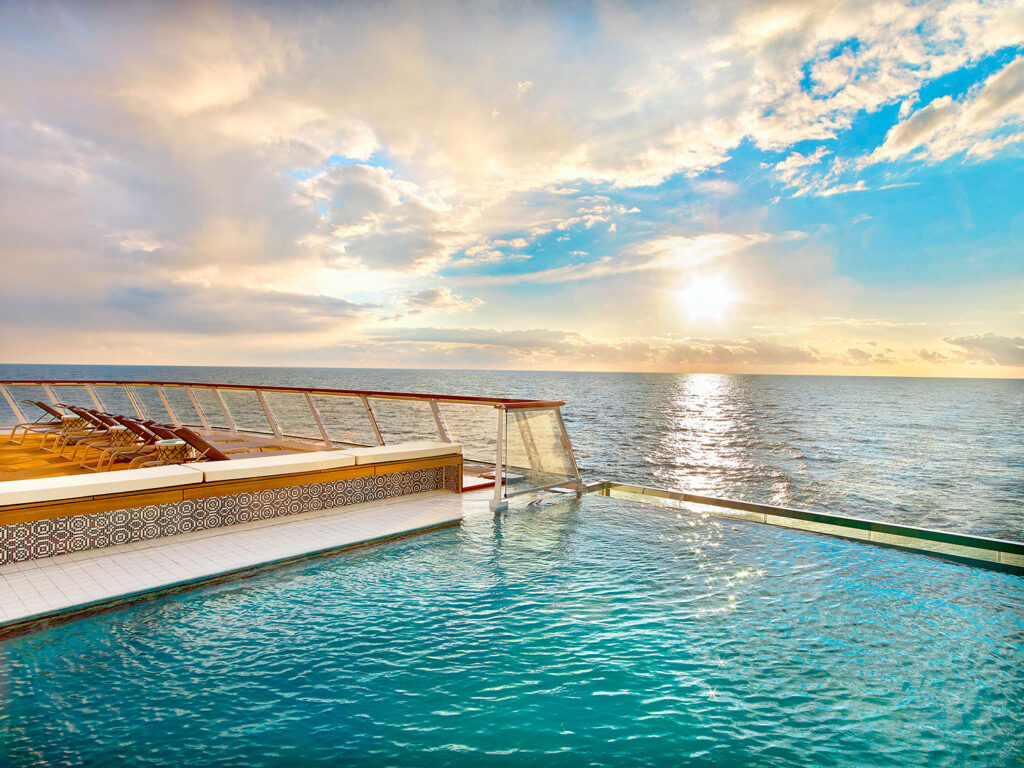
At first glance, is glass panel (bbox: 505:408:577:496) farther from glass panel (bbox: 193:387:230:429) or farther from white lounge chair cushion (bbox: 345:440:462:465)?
glass panel (bbox: 193:387:230:429)

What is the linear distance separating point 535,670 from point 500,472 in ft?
12.5

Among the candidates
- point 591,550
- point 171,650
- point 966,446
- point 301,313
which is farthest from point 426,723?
point 301,313

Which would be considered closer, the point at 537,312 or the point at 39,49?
the point at 39,49

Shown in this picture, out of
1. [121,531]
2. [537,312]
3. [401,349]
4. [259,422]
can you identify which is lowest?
[121,531]

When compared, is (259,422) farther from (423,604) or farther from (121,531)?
(423,604)

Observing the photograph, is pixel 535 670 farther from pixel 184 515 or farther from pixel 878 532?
pixel 878 532

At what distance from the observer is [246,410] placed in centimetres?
1028

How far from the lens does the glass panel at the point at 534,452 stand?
6.92 m

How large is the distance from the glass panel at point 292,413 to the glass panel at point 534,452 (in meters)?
4.24

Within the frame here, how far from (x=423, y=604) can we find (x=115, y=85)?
1589 cm

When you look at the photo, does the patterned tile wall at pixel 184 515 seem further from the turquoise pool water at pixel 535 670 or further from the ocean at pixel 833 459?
the ocean at pixel 833 459

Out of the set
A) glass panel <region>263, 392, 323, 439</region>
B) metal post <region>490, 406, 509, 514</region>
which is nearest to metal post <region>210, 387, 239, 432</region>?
glass panel <region>263, 392, 323, 439</region>

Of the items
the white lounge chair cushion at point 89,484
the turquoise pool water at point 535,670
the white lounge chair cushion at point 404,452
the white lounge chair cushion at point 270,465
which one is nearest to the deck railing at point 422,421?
the white lounge chair cushion at point 404,452

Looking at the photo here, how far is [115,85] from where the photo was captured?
12.8m
